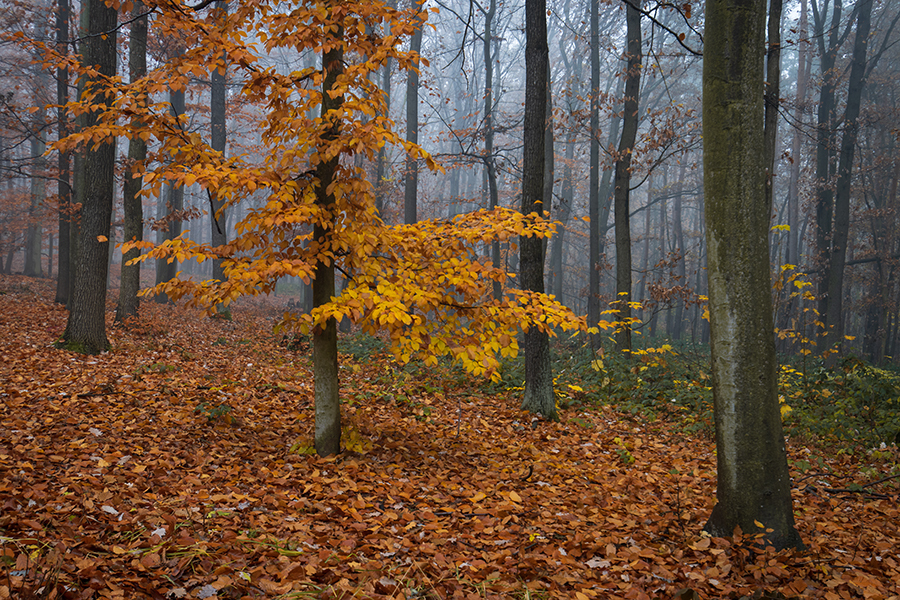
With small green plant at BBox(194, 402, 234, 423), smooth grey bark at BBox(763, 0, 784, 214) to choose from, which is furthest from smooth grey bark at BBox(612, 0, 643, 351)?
small green plant at BBox(194, 402, 234, 423)

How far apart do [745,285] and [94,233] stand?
28.0 ft

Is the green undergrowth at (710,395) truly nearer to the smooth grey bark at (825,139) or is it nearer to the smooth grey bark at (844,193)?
the smooth grey bark at (844,193)

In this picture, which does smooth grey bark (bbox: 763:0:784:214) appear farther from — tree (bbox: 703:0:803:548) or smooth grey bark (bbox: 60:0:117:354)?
smooth grey bark (bbox: 60:0:117:354)

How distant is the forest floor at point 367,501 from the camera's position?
2.63m

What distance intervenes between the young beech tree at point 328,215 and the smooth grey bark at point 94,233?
3.98 meters

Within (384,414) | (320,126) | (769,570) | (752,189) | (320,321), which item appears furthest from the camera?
(384,414)

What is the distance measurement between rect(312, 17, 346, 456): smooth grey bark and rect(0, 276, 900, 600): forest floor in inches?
8.7

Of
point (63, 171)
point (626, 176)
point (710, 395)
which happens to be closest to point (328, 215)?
point (710, 395)

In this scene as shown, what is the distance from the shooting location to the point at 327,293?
478cm

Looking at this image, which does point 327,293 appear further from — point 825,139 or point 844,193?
point 825,139

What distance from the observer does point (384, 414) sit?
6621mm

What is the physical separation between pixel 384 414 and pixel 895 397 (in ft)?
24.4

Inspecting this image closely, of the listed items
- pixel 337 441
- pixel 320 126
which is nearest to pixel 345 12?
pixel 320 126

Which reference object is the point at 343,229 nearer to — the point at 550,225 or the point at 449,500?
the point at 550,225
